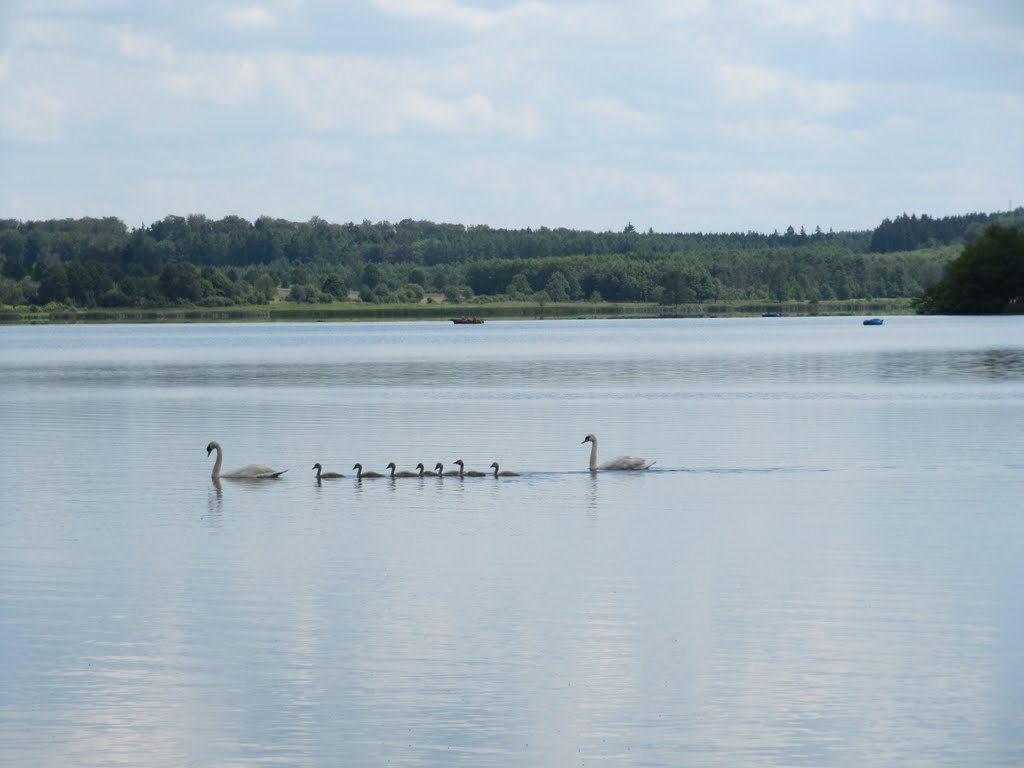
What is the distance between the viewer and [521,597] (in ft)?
64.4

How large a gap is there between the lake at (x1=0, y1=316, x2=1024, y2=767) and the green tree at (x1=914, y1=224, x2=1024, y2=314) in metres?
119

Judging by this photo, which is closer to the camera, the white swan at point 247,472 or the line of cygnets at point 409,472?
the line of cygnets at point 409,472

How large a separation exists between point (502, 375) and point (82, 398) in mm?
21965

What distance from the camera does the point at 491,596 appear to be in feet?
64.7

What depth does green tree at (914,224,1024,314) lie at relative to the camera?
158125 mm

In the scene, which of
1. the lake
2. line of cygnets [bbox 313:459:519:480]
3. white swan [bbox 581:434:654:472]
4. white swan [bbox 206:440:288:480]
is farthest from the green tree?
white swan [bbox 206:440:288:480]

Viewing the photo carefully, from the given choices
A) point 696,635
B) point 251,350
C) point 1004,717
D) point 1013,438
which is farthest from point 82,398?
point 251,350

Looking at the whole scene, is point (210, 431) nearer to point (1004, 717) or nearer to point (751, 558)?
point (751, 558)

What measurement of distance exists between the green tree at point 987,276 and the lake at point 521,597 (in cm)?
11861

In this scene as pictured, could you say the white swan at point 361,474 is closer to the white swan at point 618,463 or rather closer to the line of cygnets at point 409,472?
the line of cygnets at point 409,472

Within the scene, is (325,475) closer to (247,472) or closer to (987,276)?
(247,472)

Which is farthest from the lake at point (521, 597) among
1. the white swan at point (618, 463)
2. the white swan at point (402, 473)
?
the white swan at point (618, 463)

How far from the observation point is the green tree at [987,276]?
519 ft

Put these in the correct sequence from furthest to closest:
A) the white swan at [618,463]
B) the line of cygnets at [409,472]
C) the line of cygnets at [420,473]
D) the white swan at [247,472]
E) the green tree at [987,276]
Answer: the green tree at [987,276]
the white swan at [618,463]
the white swan at [247,472]
the line of cygnets at [409,472]
the line of cygnets at [420,473]
